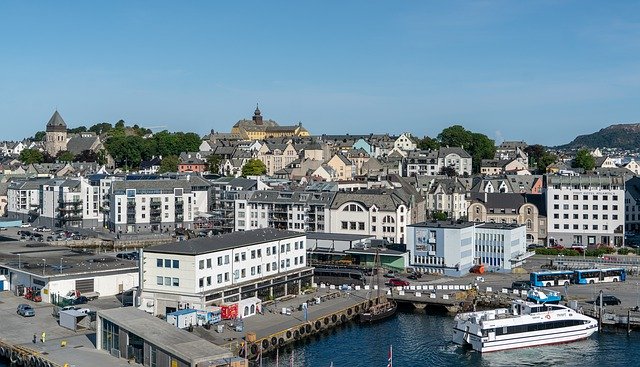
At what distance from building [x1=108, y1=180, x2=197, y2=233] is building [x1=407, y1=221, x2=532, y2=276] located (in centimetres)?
2760

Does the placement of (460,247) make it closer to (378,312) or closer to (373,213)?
(373,213)

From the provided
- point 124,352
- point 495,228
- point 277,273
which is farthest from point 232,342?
point 495,228

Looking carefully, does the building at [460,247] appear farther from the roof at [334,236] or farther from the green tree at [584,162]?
the green tree at [584,162]

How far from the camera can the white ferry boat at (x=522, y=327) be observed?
3197 cm

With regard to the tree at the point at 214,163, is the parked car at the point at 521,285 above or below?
below

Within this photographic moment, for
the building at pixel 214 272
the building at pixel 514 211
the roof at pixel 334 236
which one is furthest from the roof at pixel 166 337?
the building at pixel 514 211

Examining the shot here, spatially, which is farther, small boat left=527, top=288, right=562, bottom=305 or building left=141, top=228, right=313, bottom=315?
small boat left=527, top=288, right=562, bottom=305

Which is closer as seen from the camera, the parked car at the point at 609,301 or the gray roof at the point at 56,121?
the parked car at the point at 609,301

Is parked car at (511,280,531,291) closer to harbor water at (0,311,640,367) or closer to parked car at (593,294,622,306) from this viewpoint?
parked car at (593,294,622,306)

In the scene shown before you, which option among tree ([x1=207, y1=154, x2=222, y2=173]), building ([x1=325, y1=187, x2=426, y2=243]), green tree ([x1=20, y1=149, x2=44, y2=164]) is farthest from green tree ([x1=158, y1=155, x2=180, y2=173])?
building ([x1=325, y1=187, x2=426, y2=243])

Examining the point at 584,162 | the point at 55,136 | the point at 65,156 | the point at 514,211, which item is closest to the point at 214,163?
the point at 65,156

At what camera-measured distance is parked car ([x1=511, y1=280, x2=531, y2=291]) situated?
41.4 metres

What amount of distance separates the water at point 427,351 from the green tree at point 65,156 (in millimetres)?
83631

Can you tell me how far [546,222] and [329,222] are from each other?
15156mm
